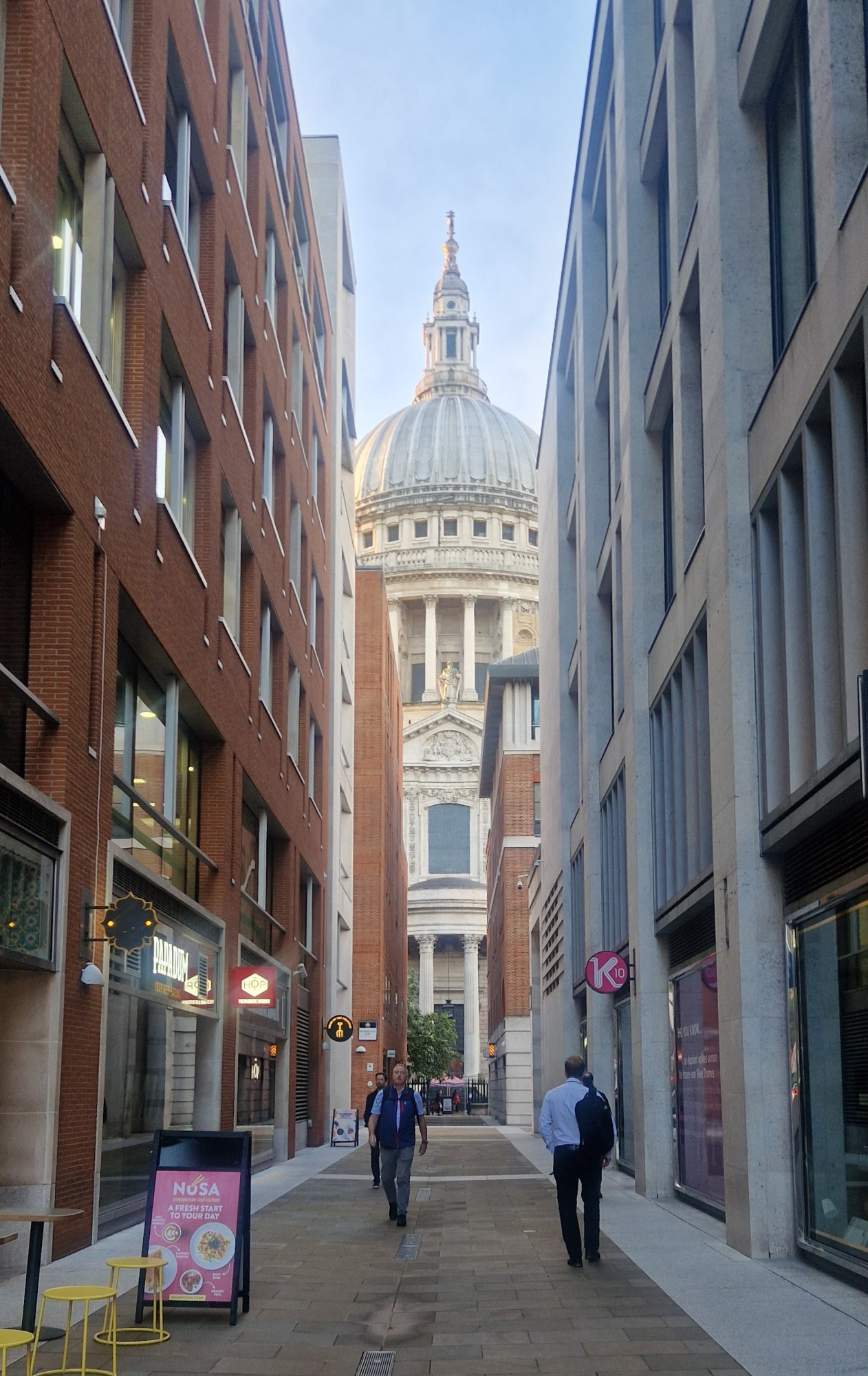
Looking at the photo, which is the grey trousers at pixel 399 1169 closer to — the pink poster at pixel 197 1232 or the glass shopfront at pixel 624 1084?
the pink poster at pixel 197 1232

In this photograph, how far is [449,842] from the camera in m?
115

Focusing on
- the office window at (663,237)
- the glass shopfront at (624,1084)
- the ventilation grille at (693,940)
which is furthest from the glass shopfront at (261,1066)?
the office window at (663,237)

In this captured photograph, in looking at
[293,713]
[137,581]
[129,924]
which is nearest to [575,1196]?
[129,924]

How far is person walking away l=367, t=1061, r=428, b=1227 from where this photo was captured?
1642 cm

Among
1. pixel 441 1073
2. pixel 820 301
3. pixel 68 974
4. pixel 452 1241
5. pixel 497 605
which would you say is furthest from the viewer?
pixel 497 605

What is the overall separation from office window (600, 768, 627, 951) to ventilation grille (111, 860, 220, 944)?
636 centimetres

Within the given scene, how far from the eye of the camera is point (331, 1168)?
28.8m

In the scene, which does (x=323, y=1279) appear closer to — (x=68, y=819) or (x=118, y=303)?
(x=68, y=819)

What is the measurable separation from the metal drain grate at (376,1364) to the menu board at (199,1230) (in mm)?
1247

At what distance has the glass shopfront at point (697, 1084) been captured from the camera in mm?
16938

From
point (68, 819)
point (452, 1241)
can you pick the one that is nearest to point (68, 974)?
point (68, 819)

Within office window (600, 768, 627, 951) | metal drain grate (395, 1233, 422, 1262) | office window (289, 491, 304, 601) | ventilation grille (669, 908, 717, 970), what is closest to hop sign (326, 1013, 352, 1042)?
office window (289, 491, 304, 601)

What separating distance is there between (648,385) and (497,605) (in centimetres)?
12261

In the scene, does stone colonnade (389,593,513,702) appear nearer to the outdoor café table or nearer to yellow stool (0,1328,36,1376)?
the outdoor café table
